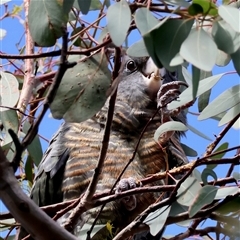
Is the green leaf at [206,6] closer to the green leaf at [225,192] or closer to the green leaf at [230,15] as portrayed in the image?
the green leaf at [230,15]

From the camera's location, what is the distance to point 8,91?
1.11 meters

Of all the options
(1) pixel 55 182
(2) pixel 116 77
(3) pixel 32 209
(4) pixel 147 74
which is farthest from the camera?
(4) pixel 147 74

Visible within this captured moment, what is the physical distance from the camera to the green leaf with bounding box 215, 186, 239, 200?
0.93 meters

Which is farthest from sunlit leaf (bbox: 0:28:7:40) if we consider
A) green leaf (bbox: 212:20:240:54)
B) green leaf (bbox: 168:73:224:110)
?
green leaf (bbox: 212:20:240:54)

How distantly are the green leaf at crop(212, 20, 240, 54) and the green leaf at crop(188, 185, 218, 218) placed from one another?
248 mm

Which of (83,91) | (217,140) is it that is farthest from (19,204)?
(217,140)

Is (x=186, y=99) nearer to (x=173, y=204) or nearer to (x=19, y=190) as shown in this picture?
(x=173, y=204)

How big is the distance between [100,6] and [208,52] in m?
0.47

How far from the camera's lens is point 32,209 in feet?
2.28

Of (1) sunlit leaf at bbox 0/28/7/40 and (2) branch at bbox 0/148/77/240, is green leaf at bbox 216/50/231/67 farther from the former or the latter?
(1) sunlit leaf at bbox 0/28/7/40

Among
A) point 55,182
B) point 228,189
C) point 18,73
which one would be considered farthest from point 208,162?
→ point 18,73

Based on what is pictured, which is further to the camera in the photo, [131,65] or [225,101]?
[131,65]

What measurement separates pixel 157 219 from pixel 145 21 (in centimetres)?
40

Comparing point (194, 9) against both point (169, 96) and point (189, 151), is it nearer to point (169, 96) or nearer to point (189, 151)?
point (169, 96)
